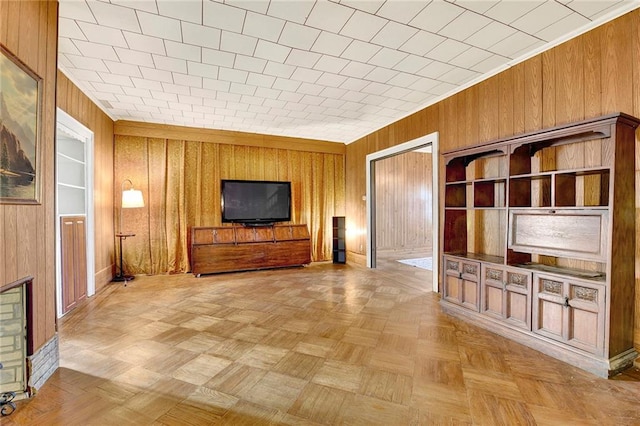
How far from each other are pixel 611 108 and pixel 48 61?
4.36 metres

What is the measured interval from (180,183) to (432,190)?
4.56m

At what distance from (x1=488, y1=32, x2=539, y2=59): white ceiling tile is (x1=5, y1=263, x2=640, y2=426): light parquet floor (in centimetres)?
276

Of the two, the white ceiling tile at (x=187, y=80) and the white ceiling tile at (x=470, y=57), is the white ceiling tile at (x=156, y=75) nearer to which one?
the white ceiling tile at (x=187, y=80)

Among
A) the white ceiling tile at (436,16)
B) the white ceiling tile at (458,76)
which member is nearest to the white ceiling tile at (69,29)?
the white ceiling tile at (436,16)

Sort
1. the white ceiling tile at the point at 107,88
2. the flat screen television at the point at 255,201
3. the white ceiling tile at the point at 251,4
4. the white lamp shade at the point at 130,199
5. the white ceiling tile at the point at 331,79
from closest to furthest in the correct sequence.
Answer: the white ceiling tile at the point at 251,4 < the white ceiling tile at the point at 331,79 < the white ceiling tile at the point at 107,88 < the white lamp shade at the point at 130,199 < the flat screen television at the point at 255,201

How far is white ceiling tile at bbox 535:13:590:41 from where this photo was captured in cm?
236

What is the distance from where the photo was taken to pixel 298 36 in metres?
2.60

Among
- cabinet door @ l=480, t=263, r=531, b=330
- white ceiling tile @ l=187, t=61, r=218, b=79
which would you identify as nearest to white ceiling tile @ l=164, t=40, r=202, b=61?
→ white ceiling tile @ l=187, t=61, r=218, b=79

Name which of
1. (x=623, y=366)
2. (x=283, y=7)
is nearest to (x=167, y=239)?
(x=283, y=7)

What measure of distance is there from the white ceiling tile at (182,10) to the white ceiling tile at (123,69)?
1.18 metres

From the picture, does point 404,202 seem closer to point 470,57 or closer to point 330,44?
point 470,57

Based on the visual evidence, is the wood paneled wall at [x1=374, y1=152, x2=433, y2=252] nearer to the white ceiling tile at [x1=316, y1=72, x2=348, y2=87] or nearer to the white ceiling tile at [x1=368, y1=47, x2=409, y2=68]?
the white ceiling tile at [x1=316, y1=72, x2=348, y2=87]

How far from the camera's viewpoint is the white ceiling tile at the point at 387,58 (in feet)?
9.38

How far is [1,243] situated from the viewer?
5.33 feet
